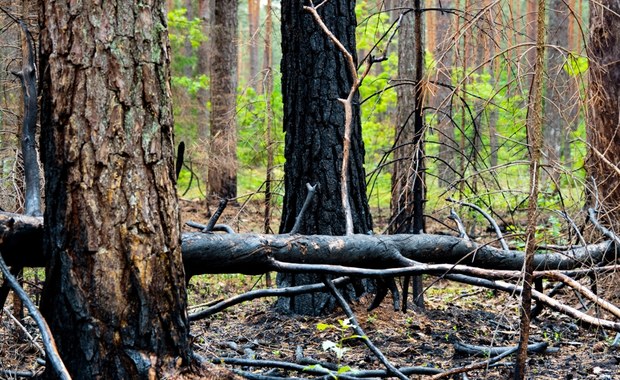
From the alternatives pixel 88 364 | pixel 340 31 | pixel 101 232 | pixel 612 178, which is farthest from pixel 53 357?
pixel 612 178

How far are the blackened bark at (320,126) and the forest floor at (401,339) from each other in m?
0.52

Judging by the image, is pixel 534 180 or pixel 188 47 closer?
pixel 534 180

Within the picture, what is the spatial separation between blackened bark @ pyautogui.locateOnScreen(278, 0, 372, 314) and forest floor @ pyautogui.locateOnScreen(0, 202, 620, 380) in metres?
0.52

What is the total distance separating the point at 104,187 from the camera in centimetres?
296

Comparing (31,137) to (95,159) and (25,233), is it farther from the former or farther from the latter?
(95,159)

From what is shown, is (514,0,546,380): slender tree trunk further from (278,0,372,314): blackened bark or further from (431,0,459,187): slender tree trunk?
(278,0,372,314): blackened bark

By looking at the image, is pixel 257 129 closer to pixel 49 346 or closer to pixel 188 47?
pixel 49 346

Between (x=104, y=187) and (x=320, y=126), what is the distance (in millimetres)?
3257

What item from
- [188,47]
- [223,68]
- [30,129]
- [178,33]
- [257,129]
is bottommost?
[30,129]

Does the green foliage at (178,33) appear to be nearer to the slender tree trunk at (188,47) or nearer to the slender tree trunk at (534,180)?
the slender tree trunk at (188,47)

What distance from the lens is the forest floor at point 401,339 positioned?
14.7ft

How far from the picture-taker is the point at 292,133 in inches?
243

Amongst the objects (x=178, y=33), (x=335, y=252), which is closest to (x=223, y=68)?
(x=178, y=33)

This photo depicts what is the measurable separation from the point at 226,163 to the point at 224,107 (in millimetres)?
3067
